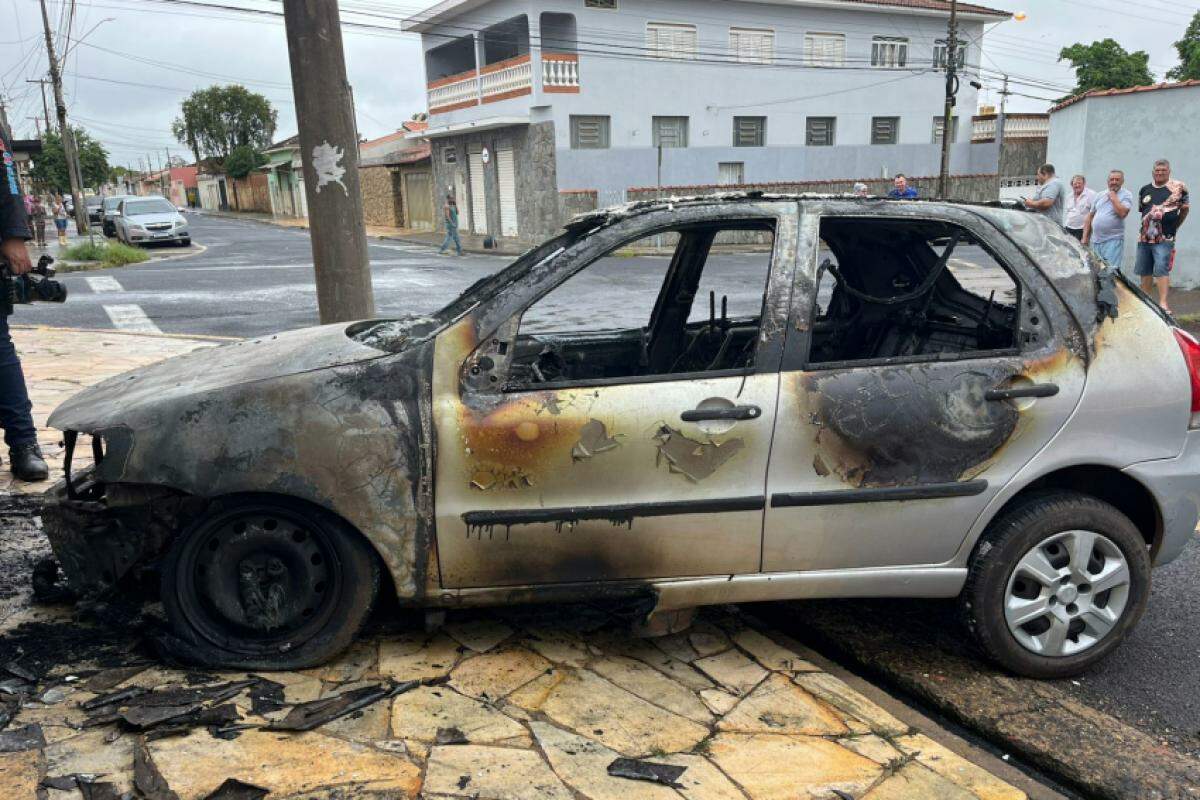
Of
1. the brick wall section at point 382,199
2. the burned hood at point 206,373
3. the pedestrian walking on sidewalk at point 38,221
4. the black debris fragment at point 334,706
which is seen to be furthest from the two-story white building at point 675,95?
the black debris fragment at point 334,706

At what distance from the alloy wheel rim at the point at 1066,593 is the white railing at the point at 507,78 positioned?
27.9m

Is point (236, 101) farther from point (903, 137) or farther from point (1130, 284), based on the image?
point (1130, 284)

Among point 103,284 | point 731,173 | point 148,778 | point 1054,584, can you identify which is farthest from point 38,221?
point 1054,584

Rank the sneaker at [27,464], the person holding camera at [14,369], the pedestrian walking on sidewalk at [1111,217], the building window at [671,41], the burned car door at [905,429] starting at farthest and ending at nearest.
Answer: the building window at [671,41] < the pedestrian walking on sidewalk at [1111,217] < the sneaker at [27,464] < the person holding camera at [14,369] < the burned car door at [905,429]

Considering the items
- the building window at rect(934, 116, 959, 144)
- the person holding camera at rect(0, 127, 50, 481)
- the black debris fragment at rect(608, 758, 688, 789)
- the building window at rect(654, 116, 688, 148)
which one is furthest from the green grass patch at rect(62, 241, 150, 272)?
the building window at rect(934, 116, 959, 144)

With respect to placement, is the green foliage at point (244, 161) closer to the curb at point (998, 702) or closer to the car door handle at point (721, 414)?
the curb at point (998, 702)

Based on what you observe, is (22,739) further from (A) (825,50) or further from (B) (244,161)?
(B) (244,161)

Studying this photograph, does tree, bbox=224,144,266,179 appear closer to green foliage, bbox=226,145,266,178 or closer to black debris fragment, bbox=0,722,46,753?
green foliage, bbox=226,145,266,178

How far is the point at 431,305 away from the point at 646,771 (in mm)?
11791

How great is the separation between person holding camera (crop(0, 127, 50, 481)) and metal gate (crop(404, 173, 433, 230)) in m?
34.9

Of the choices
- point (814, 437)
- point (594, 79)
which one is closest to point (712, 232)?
point (814, 437)

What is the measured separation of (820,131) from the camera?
34.2m

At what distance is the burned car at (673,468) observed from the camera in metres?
2.99

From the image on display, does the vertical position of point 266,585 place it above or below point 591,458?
below
